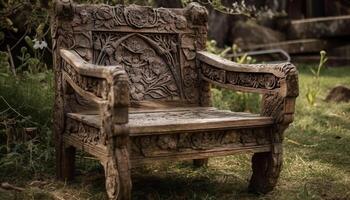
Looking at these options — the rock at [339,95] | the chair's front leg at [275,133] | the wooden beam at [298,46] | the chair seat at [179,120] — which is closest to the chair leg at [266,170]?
the chair's front leg at [275,133]

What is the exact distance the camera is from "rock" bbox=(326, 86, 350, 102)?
23.6 feet

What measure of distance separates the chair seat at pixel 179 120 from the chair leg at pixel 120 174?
0.13 meters

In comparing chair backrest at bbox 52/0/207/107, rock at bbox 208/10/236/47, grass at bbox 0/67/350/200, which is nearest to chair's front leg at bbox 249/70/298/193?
grass at bbox 0/67/350/200

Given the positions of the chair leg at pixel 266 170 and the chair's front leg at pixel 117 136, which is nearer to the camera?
the chair's front leg at pixel 117 136

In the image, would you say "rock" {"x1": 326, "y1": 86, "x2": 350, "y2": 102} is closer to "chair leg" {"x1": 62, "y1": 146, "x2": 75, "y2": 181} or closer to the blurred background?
the blurred background

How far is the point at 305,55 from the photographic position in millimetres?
11602

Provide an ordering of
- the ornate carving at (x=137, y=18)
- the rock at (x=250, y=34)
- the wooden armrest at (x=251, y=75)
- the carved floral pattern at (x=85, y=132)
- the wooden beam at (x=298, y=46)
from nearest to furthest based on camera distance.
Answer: the carved floral pattern at (x=85, y=132) < the wooden armrest at (x=251, y=75) < the ornate carving at (x=137, y=18) < the wooden beam at (x=298, y=46) < the rock at (x=250, y=34)

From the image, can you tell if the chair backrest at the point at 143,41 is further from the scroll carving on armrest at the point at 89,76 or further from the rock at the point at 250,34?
the rock at the point at 250,34

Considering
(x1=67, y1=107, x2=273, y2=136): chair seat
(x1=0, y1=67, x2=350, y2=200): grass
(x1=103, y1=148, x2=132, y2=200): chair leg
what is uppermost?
(x1=67, y1=107, x2=273, y2=136): chair seat

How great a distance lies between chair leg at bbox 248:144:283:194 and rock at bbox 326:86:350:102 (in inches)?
156

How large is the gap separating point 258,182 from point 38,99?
2.01 metres

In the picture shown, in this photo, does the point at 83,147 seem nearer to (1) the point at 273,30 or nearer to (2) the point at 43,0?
(2) the point at 43,0

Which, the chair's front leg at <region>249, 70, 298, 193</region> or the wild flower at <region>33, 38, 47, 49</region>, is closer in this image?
the chair's front leg at <region>249, 70, 298, 193</region>

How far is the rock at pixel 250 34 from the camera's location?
38.4ft
